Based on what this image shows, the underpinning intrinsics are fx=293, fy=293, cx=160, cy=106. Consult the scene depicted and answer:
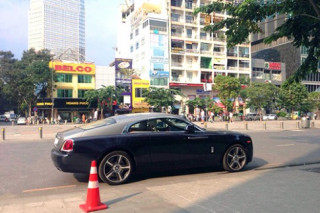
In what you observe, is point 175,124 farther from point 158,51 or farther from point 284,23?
point 158,51

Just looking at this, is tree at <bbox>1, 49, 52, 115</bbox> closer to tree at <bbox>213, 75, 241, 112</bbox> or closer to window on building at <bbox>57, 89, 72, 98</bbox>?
window on building at <bbox>57, 89, 72, 98</bbox>

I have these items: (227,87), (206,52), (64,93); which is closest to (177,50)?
(206,52)

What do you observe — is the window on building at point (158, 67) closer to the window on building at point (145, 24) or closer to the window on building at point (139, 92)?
the window on building at point (139, 92)

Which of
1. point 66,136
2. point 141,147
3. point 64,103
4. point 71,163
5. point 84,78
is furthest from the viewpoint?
point 84,78

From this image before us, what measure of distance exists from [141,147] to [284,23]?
5.32 m

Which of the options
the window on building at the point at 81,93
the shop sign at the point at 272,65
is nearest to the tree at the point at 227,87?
the shop sign at the point at 272,65

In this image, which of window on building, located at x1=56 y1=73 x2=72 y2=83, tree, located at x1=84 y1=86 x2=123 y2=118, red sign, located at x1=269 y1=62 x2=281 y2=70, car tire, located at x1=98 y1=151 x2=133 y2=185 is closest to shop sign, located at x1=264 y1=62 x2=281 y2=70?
red sign, located at x1=269 y1=62 x2=281 y2=70

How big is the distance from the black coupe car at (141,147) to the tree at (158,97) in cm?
4178

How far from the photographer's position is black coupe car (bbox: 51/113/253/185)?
5812 millimetres

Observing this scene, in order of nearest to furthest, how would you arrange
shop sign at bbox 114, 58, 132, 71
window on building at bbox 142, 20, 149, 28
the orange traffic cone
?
the orange traffic cone, shop sign at bbox 114, 58, 132, 71, window on building at bbox 142, 20, 149, 28

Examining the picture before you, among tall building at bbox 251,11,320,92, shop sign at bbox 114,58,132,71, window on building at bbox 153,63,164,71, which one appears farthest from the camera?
tall building at bbox 251,11,320,92

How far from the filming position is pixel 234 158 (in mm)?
7152

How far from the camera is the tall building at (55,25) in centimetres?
12244

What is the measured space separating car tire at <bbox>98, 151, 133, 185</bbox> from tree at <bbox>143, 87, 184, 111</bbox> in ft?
140
